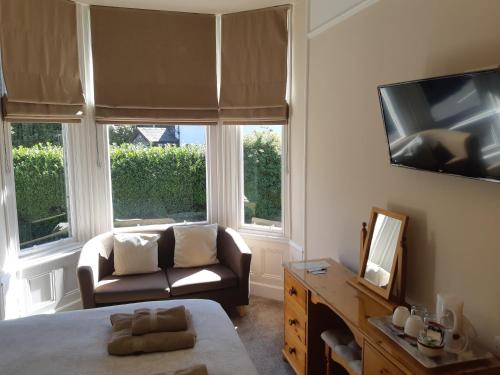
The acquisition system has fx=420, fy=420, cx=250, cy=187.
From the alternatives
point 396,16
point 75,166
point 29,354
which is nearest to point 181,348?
point 29,354

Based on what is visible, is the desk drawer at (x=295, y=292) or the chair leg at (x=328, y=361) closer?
the chair leg at (x=328, y=361)

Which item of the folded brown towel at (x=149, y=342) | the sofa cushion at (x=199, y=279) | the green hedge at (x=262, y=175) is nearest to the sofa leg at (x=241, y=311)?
the sofa cushion at (x=199, y=279)

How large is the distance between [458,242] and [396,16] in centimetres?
129

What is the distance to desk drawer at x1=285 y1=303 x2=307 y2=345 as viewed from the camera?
2768 millimetres

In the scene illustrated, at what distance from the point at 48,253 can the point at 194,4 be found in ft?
8.52

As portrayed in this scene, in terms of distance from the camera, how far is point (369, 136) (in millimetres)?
2664

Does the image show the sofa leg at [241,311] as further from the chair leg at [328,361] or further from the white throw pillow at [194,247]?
the chair leg at [328,361]

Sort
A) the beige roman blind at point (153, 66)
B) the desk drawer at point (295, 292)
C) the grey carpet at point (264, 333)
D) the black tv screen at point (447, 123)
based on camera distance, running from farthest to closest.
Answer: the beige roman blind at point (153, 66), the grey carpet at point (264, 333), the desk drawer at point (295, 292), the black tv screen at point (447, 123)

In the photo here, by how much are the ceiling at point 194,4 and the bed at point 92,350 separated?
2705 millimetres

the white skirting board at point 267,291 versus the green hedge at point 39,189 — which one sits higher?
the green hedge at point 39,189

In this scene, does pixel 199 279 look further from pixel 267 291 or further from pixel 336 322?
pixel 336 322

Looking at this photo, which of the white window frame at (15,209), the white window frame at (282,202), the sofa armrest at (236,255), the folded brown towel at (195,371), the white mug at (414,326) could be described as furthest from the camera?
the white window frame at (282,202)

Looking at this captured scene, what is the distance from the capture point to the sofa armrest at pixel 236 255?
11.9ft

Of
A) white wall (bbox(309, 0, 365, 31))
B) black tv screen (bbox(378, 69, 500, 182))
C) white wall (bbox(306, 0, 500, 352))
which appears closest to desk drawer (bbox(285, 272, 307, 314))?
white wall (bbox(306, 0, 500, 352))
